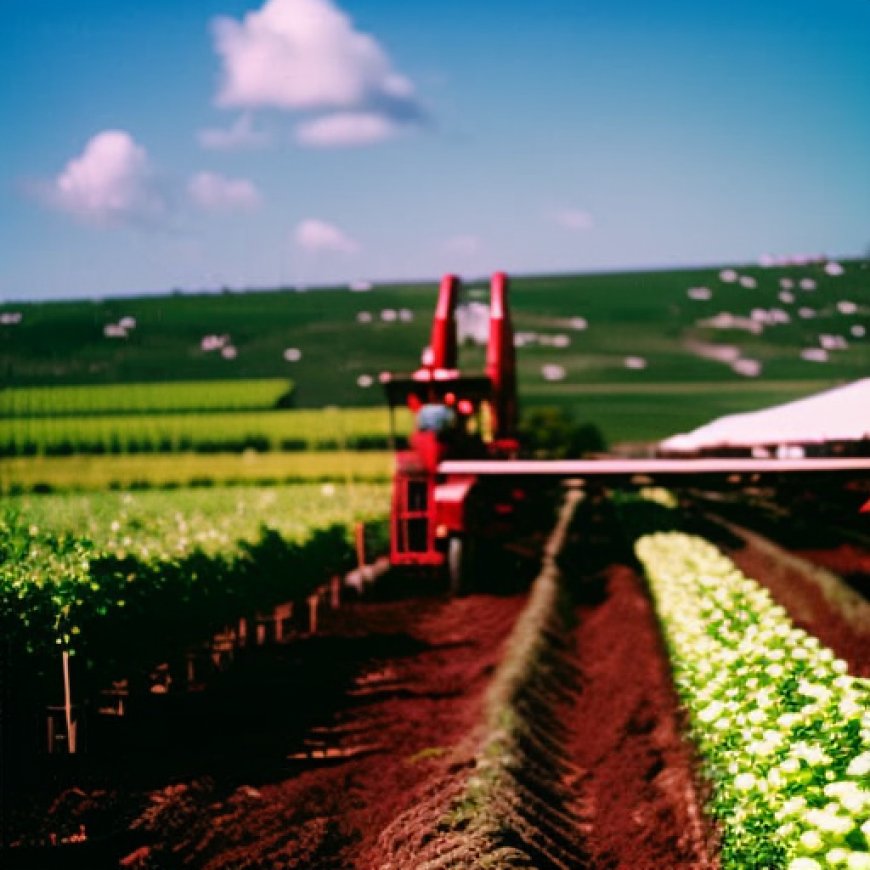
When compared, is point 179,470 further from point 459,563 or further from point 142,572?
point 142,572

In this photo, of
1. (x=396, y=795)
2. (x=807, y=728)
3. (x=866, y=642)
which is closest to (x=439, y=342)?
(x=866, y=642)

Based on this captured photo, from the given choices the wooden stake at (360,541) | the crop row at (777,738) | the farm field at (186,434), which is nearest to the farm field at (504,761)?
the crop row at (777,738)

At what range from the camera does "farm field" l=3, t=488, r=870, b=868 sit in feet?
17.0

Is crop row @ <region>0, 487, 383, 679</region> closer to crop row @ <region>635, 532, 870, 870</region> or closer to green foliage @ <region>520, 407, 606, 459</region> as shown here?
crop row @ <region>635, 532, 870, 870</region>

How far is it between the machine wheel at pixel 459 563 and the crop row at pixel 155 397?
25.9 meters

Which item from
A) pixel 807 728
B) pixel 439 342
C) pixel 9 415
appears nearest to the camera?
pixel 807 728

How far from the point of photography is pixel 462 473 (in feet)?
54.1

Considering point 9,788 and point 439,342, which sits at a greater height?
point 439,342

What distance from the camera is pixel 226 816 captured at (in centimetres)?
855

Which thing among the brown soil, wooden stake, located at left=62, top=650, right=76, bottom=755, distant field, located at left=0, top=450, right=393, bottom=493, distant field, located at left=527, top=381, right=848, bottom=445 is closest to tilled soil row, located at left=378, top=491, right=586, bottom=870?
the brown soil

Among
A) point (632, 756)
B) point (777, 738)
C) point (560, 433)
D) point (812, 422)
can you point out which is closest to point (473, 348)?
point (812, 422)

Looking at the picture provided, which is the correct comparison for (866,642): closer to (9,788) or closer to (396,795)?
(396,795)

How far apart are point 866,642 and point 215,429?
101 feet

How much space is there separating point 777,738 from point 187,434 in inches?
1435
